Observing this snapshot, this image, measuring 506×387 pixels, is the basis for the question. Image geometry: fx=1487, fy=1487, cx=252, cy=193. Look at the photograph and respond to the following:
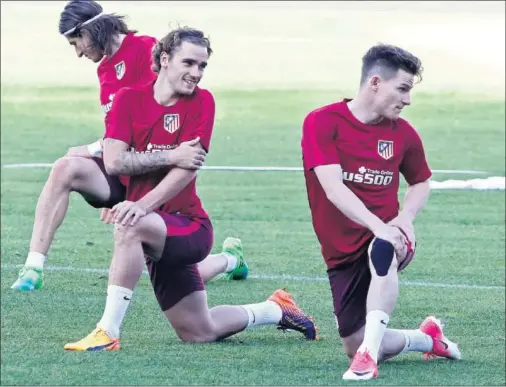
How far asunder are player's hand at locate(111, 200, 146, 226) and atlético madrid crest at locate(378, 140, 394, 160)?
1.17 m

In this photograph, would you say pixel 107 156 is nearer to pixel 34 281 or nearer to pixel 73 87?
pixel 34 281

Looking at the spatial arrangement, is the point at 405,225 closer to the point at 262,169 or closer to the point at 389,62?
the point at 389,62

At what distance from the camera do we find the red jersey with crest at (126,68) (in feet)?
28.1

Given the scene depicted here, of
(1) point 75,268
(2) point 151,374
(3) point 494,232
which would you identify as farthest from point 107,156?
(3) point 494,232

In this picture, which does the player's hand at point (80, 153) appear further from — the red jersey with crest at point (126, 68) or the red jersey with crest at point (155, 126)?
the red jersey with crest at point (155, 126)

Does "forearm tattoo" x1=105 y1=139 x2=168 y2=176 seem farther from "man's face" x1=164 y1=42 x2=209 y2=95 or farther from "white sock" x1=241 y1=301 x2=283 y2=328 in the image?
"white sock" x1=241 y1=301 x2=283 y2=328

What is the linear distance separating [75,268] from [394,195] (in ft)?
12.0

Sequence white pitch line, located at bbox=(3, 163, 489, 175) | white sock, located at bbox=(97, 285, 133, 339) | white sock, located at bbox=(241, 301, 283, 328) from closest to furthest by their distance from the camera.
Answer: white sock, located at bbox=(97, 285, 133, 339)
white sock, located at bbox=(241, 301, 283, 328)
white pitch line, located at bbox=(3, 163, 489, 175)

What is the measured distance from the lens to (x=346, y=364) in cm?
704

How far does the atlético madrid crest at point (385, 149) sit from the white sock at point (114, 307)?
4.51ft

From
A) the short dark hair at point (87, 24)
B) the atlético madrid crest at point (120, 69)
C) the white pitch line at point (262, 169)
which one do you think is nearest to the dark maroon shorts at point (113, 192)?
the atlético madrid crest at point (120, 69)

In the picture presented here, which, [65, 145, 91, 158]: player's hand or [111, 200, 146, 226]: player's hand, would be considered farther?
[65, 145, 91, 158]: player's hand

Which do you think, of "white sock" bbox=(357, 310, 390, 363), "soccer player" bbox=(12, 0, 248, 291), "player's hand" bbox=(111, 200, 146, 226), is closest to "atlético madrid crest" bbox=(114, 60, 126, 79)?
"soccer player" bbox=(12, 0, 248, 291)

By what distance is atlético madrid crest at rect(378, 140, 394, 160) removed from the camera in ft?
22.4
